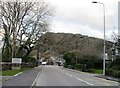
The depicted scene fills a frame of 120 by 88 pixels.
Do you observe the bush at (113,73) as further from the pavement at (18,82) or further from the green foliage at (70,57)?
the green foliage at (70,57)

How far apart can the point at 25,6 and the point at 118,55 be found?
2547 centimetres

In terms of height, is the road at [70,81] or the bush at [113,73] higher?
the bush at [113,73]

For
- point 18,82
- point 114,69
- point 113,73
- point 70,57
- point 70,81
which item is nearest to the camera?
point 18,82

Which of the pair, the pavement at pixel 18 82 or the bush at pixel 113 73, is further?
the bush at pixel 113 73

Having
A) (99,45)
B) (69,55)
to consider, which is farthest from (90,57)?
(69,55)

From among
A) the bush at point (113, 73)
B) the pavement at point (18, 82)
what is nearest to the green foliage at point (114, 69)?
the bush at point (113, 73)

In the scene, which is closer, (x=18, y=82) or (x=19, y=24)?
(x=18, y=82)

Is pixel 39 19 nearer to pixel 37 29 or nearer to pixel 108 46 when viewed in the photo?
pixel 37 29

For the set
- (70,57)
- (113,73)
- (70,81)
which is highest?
(70,57)

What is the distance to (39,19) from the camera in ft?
213

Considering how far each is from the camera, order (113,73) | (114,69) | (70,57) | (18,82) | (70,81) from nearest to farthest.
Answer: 1. (18,82)
2. (70,81)
3. (113,73)
4. (114,69)
5. (70,57)

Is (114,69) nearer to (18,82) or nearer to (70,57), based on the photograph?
(18,82)

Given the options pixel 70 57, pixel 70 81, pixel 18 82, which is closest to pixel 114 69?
pixel 70 81

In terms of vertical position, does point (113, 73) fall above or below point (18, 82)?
above
